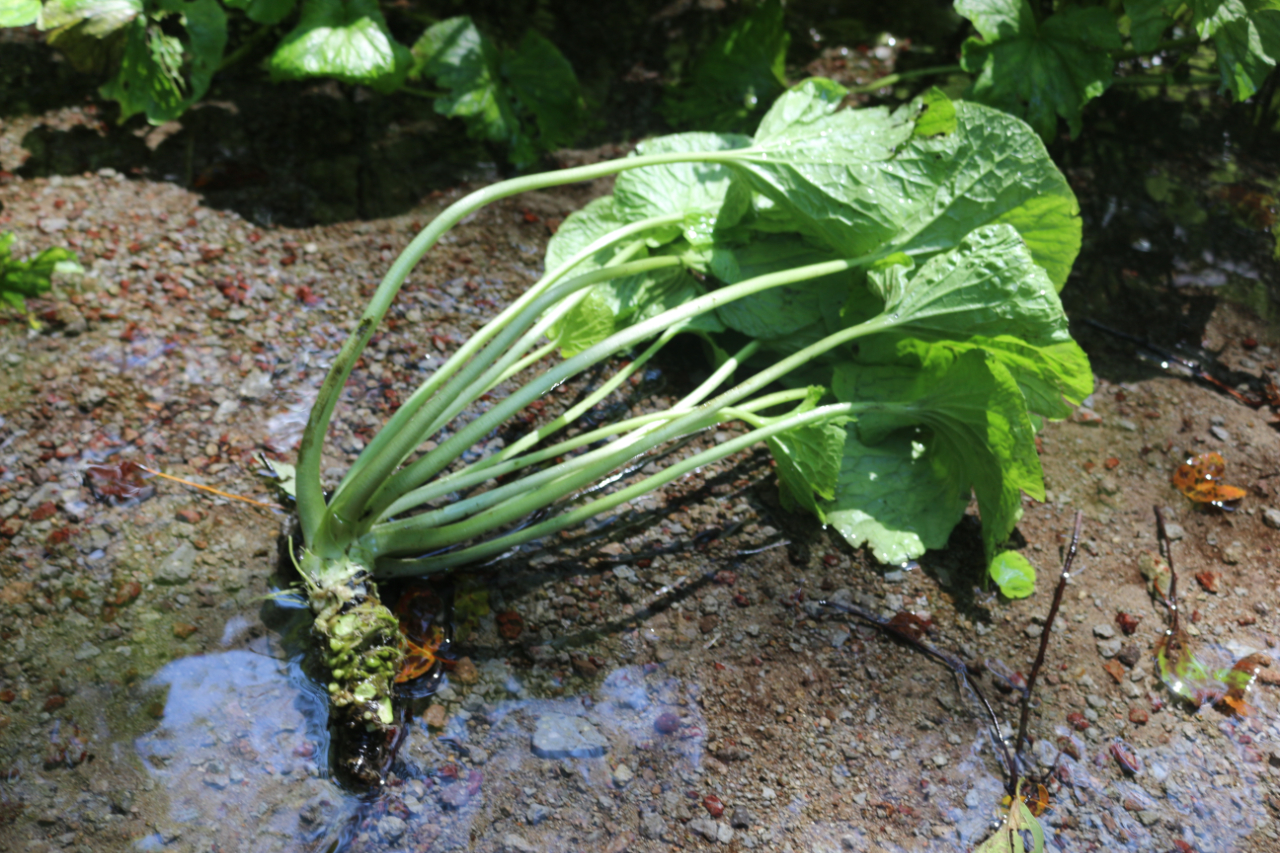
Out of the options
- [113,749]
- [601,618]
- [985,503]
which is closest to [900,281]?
[985,503]

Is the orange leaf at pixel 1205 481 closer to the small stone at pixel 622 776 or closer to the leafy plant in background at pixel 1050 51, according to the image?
the leafy plant in background at pixel 1050 51

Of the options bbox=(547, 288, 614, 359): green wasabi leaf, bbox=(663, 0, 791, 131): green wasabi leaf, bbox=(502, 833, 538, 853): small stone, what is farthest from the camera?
bbox=(663, 0, 791, 131): green wasabi leaf

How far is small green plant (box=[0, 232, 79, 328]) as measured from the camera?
1.89 m

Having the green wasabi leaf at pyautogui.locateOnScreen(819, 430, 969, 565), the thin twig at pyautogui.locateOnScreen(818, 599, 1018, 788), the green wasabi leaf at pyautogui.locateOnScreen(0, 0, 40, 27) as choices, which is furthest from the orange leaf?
the green wasabi leaf at pyautogui.locateOnScreen(0, 0, 40, 27)

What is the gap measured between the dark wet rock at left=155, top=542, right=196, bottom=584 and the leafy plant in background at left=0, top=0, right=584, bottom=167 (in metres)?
1.29

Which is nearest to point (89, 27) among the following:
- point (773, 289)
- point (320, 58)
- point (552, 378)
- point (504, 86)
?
point (320, 58)

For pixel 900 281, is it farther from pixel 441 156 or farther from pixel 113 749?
pixel 113 749

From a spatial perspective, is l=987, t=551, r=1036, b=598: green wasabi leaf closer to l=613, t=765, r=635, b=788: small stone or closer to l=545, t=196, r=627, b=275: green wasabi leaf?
l=613, t=765, r=635, b=788: small stone

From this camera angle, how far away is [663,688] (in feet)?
5.25

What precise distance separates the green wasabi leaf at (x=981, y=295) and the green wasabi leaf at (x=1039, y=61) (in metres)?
0.78

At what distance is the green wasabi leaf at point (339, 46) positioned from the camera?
2.20m

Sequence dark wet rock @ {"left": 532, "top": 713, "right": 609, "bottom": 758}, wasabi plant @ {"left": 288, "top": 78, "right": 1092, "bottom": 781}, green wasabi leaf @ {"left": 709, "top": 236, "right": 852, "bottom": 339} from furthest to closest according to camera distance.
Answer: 1. green wasabi leaf @ {"left": 709, "top": 236, "right": 852, "bottom": 339}
2. wasabi plant @ {"left": 288, "top": 78, "right": 1092, "bottom": 781}
3. dark wet rock @ {"left": 532, "top": 713, "right": 609, "bottom": 758}

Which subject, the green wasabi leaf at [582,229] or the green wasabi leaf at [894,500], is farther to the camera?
the green wasabi leaf at [582,229]

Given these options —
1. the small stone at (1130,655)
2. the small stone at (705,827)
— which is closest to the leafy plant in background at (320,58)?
the small stone at (705,827)
